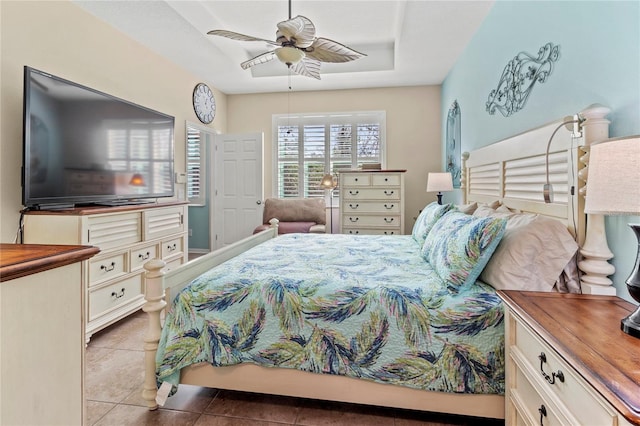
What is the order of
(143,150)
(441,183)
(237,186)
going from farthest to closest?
1. (237,186)
2. (441,183)
3. (143,150)

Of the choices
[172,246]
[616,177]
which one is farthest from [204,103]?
[616,177]

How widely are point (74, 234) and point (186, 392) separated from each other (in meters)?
1.35

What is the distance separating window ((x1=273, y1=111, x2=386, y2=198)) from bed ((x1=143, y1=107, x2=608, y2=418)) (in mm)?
3473

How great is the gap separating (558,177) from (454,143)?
2.61 m

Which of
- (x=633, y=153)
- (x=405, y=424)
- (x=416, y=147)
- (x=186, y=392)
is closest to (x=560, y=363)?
(x=633, y=153)

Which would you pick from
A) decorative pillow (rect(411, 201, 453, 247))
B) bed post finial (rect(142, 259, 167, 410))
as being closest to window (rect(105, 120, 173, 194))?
bed post finial (rect(142, 259, 167, 410))

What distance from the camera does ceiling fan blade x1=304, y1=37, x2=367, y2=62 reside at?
2.31 m

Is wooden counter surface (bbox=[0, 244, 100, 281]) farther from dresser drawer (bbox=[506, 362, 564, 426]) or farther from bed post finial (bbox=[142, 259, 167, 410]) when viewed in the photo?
dresser drawer (bbox=[506, 362, 564, 426])

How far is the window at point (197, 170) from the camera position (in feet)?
17.9

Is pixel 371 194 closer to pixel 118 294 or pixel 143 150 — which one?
pixel 143 150

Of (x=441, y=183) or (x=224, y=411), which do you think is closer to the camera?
(x=224, y=411)

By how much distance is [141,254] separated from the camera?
2.92 metres

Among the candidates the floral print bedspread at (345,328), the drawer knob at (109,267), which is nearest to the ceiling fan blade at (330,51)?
the floral print bedspread at (345,328)

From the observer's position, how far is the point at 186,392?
5.95 ft
